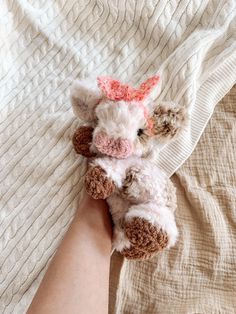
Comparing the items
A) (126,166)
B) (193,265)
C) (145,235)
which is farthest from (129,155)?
(193,265)

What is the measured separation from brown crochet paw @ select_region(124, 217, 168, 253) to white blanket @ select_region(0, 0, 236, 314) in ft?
0.59

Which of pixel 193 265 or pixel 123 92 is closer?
pixel 123 92

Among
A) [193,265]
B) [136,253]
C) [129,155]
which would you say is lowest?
[193,265]

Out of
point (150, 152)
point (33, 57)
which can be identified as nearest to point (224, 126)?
point (150, 152)

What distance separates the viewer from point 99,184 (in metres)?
0.71

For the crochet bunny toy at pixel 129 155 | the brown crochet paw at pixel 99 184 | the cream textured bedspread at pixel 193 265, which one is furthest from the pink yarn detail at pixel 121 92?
the cream textured bedspread at pixel 193 265

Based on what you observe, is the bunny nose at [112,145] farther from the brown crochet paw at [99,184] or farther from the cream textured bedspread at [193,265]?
the cream textured bedspread at [193,265]

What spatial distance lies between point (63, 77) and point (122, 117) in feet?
1.20

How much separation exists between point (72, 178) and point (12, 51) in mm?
384

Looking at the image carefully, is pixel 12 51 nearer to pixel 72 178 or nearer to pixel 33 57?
pixel 33 57

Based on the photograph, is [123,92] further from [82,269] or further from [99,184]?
[82,269]

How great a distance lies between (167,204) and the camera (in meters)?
0.75

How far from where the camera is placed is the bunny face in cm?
70

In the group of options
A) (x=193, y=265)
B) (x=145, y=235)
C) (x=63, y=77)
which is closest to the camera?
(x=145, y=235)
